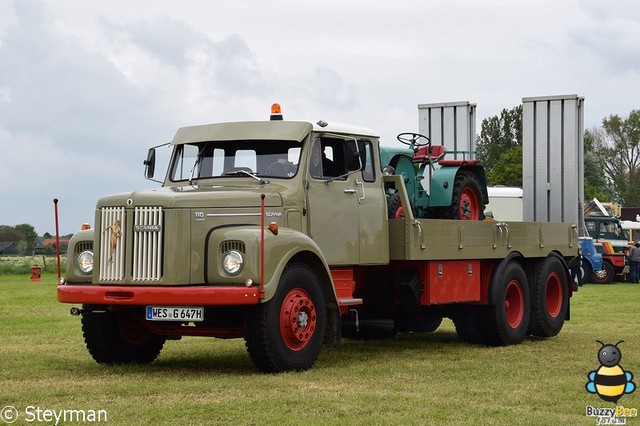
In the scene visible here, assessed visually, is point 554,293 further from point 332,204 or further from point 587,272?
point 587,272

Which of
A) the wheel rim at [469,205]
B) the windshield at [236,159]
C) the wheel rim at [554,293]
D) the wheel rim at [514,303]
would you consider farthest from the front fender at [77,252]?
the wheel rim at [554,293]

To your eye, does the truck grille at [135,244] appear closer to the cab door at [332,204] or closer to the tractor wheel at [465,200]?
the cab door at [332,204]

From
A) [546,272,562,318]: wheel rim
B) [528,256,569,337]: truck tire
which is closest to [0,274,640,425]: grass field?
[528,256,569,337]: truck tire

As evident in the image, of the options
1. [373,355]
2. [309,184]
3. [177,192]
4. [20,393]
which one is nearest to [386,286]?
[373,355]

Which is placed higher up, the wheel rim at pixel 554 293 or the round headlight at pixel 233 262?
the round headlight at pixel 233 262

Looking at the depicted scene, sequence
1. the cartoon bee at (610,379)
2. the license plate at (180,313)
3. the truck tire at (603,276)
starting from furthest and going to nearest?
the truck tire at (603,276) → the license plate at (180,313) → the cartoon bee at (610,379)

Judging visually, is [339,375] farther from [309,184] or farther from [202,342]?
[202,342]

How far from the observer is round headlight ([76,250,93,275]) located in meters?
10.9

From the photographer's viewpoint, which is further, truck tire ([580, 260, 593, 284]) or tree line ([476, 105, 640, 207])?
tree line ([476, 105, 640, 207])

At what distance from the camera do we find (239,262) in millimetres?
10102

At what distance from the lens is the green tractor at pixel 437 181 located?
13.8 metres

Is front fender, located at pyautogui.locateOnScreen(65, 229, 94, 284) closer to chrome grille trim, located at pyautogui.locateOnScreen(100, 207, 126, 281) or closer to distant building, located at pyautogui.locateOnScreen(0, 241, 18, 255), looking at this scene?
chrome grille trim, located at pyautogui.locateOnScreen(100, 207, 126, 281)

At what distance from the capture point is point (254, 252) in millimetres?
10047

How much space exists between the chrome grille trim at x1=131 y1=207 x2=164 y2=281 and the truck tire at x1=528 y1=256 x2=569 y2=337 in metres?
6.40
